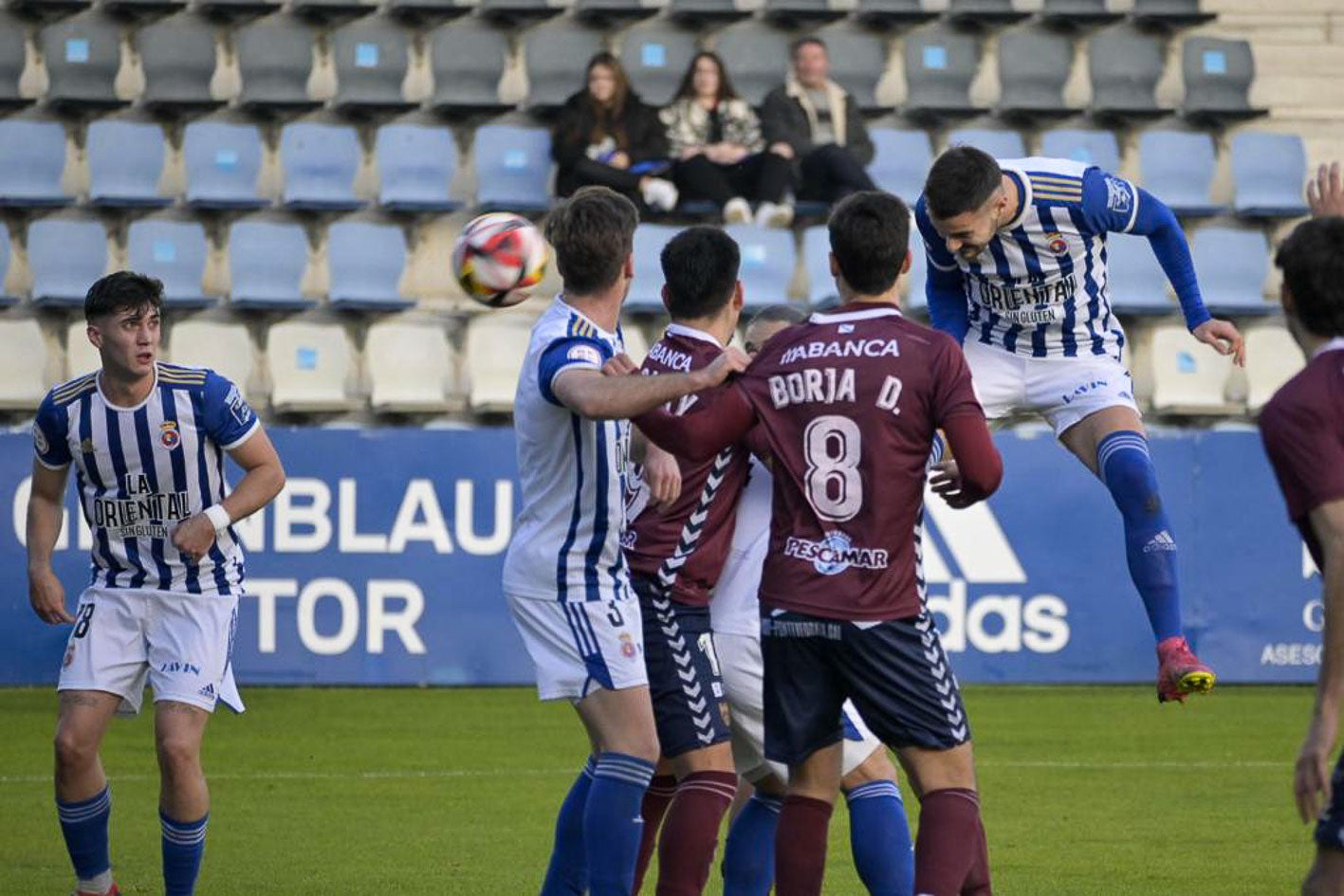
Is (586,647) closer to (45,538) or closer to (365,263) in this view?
(45,538)

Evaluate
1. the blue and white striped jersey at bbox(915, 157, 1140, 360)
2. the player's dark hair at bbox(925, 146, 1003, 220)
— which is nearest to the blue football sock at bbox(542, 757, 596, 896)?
the player's dark hair at bbox(925, 146, 1003, 220)

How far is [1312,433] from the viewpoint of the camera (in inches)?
172

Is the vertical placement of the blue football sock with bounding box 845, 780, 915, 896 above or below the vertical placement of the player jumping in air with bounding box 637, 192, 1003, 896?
below

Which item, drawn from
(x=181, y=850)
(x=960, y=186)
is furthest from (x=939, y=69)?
(x=181, y=850)

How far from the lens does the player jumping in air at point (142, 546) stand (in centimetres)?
675

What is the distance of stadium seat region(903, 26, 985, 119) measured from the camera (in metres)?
17.0

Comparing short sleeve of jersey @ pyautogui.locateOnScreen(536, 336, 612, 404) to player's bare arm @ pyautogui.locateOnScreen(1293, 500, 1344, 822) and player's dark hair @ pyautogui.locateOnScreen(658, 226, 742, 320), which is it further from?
player's bare arm @ pyautogui.locateOnScreen(1293, 500, 1344, 822)

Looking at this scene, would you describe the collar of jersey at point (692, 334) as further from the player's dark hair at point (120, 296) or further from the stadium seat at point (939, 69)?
the stadium seat at point (939, 69)

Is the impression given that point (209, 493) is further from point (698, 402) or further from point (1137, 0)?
point (1137, 0)

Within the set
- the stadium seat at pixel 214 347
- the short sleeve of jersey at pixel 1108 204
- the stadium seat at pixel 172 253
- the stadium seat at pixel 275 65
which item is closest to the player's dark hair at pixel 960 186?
the short sleeve of jersey at pixel 1108 204

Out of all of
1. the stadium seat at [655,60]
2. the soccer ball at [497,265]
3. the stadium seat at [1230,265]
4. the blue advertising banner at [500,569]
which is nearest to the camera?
the soccer ball at [497,265]

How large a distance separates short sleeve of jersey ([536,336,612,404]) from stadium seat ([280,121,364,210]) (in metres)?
10.4

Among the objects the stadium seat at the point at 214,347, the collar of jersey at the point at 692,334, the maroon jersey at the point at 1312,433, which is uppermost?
the stadium seat at the point at 214,347

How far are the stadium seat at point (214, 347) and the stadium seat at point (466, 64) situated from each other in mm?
2737
